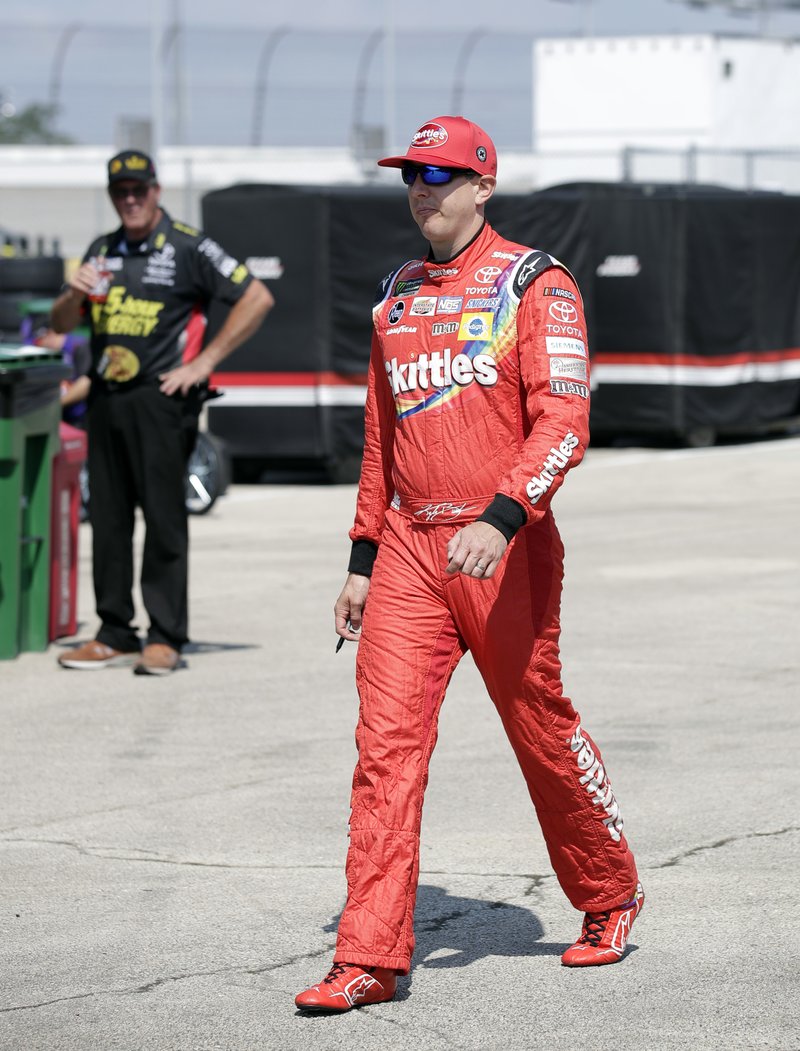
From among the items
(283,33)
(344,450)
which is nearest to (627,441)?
(344,450)

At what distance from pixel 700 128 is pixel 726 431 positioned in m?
16.1

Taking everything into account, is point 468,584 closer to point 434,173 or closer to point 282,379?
point 434,173

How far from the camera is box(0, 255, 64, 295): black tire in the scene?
66.9ft

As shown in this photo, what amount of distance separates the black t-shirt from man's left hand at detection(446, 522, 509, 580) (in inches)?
175

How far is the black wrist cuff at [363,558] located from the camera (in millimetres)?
4770

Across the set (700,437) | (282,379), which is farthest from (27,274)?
(700,437)

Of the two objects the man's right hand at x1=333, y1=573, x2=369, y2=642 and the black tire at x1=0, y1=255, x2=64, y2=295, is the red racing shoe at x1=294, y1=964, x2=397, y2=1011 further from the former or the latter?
the black tire at x1=0, y1=255, x2=64, y2=295

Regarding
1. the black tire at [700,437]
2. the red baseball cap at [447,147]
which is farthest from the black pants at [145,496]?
the black tire at [700,437]

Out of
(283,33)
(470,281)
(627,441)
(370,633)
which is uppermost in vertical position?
(283,33)

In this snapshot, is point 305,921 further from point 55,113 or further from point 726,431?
point 55,113

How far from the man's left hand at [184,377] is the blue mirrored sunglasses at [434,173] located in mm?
3904

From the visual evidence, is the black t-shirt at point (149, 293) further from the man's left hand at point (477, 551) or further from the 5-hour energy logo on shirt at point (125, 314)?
the man's left hand at point (477, 551)

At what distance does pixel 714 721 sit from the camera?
750 cm

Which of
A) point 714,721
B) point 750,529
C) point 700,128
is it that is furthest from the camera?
point 700,128
